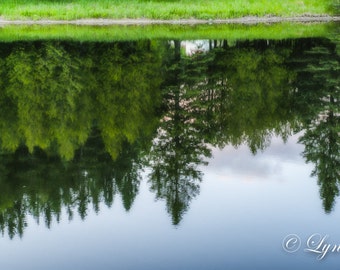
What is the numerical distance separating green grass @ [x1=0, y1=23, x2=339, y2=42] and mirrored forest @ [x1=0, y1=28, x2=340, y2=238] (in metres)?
6.24

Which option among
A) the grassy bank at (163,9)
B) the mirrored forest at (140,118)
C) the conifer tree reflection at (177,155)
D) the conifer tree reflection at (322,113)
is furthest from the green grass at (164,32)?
the conifer tree reflection at (177,155)

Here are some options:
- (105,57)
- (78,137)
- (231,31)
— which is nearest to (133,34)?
(231,31)

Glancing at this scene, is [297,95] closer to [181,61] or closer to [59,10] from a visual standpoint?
[181,61]

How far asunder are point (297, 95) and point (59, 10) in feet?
141

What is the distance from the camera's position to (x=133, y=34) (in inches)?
2452

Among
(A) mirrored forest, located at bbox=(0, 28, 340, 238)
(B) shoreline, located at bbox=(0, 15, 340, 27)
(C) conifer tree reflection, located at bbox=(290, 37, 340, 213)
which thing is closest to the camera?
(A) mirrored forest, located at bbox=(0, 28, 340, 238)

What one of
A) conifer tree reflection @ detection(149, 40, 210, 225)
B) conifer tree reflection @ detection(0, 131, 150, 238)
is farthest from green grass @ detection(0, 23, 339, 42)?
conifer tree reflection @ detection(0, 131, 150, 238)

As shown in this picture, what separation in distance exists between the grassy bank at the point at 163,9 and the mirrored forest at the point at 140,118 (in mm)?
18634

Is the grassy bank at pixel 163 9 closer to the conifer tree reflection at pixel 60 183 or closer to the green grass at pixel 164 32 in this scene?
the green grass at pixel 164 32

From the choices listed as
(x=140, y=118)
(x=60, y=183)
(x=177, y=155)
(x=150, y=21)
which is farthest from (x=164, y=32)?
(x=60, y=183)

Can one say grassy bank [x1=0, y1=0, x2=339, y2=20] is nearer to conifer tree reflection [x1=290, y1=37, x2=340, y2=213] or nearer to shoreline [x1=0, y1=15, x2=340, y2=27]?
shoreline [x1=0, y1=15, x2=340, y2=27]

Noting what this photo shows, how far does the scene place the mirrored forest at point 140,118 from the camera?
21031 mm

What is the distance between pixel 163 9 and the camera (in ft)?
234

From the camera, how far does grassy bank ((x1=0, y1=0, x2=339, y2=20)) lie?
233 feet
